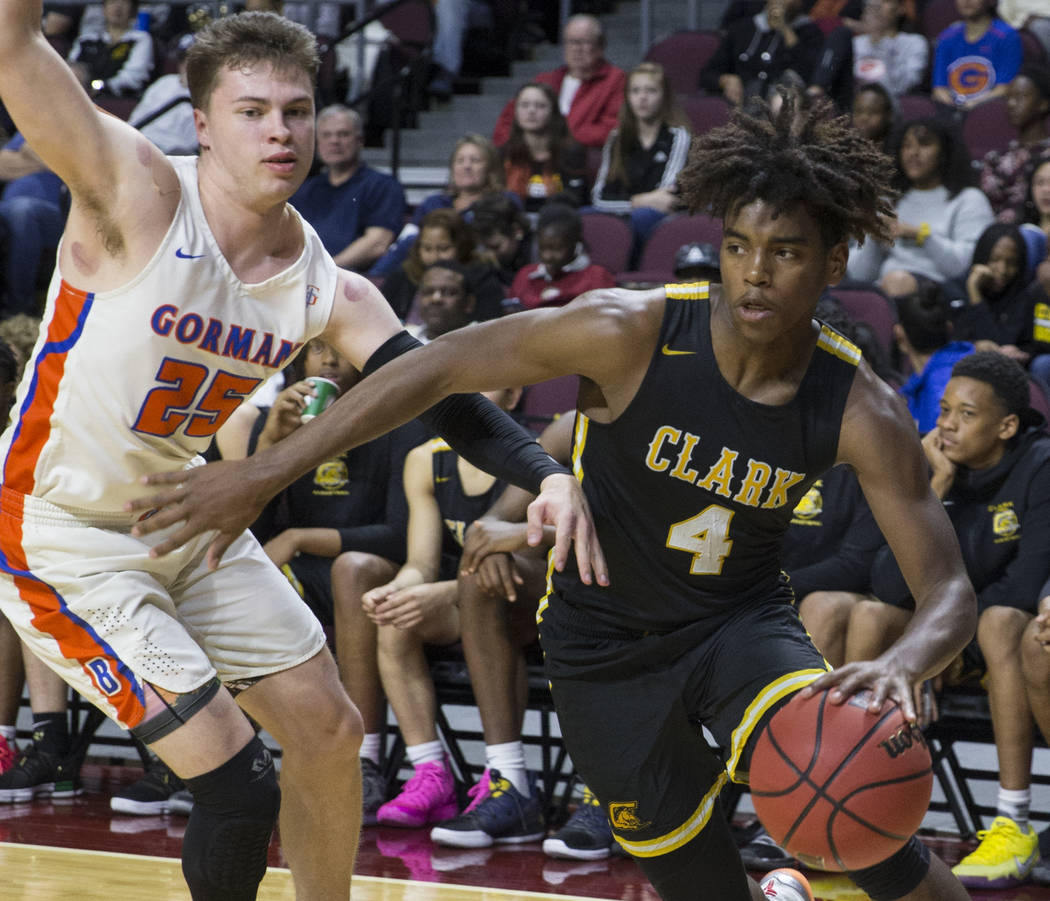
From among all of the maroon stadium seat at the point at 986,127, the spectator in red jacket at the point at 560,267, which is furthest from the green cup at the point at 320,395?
the maroon stadium seat at the point at 986,127

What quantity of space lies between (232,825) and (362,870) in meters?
1.68

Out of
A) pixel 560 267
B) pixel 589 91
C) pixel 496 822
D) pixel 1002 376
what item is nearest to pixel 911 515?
pixel 1002 376

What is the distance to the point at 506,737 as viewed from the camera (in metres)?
4.99

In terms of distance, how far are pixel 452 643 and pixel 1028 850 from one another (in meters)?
2.10

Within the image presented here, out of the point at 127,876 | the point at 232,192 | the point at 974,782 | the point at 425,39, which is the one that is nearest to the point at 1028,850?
the point at 974,782

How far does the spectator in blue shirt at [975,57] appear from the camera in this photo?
8.73m

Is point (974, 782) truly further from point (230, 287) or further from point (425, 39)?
point (425, 39)

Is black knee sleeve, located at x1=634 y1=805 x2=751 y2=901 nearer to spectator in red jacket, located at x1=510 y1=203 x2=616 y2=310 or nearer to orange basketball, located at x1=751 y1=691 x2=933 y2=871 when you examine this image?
orange basketball, located at x1=751 y1=691 x2=933 y2=871

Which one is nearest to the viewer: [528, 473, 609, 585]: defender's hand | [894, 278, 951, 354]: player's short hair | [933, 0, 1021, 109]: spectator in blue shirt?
[528, 473, 609, 585]: defender's hand

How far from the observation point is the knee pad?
2.92 m

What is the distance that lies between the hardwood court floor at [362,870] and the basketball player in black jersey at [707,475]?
1.38 metres

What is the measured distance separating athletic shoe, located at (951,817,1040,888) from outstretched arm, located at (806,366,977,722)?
1.90 m

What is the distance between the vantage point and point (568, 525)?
2.82m

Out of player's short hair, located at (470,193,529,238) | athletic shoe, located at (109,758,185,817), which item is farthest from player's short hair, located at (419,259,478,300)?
athletic shoe, located at (109,758,185,817)
